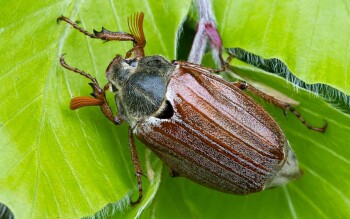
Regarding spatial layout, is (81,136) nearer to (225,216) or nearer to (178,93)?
(178,93)

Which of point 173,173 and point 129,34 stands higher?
point 129,34

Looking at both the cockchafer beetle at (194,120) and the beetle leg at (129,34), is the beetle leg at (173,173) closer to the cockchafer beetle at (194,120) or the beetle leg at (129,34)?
the cockchafer beetle at (194,120)

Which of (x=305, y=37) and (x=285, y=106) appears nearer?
(x=305, y=37)

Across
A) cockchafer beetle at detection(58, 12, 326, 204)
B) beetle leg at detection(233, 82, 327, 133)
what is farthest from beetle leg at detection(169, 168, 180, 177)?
beetle leg at detection(233, 82, 327, 133)

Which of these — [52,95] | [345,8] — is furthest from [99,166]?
[345,8]

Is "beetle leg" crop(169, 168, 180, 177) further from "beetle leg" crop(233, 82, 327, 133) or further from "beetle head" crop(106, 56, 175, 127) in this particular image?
"beetle leg" crop(233, 82, 327, 133)

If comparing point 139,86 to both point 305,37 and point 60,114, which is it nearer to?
point 60,114

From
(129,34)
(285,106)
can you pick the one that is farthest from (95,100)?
(285,106)
